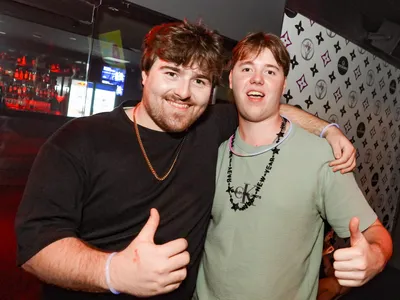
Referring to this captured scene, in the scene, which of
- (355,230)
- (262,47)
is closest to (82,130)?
(262,47)

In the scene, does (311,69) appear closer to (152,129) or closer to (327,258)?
(327,258)

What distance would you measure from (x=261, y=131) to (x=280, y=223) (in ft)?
1.37

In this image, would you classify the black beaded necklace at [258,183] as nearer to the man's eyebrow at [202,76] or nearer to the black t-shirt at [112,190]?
the black t-shirt at [112,190]

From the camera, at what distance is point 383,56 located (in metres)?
4.86

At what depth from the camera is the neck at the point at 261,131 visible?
5.42 ft

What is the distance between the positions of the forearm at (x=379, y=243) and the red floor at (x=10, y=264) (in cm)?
245

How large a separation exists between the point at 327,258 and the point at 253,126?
1544mm

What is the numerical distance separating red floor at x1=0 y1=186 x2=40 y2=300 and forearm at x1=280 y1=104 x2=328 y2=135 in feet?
6.91

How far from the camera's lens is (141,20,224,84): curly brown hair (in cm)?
150

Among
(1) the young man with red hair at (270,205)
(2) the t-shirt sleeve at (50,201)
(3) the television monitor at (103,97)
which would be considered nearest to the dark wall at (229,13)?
(3) the television monitor at (103,97)

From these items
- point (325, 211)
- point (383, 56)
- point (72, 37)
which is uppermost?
point (383, 56)

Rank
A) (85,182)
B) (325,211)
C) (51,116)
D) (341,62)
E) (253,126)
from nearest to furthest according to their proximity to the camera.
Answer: (85,182) → (325,211) → (253,126) → (51,116) → (341,62)

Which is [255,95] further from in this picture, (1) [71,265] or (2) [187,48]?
(1) [71,265]

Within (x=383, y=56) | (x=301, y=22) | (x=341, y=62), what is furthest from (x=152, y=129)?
(x=383, y=56)
